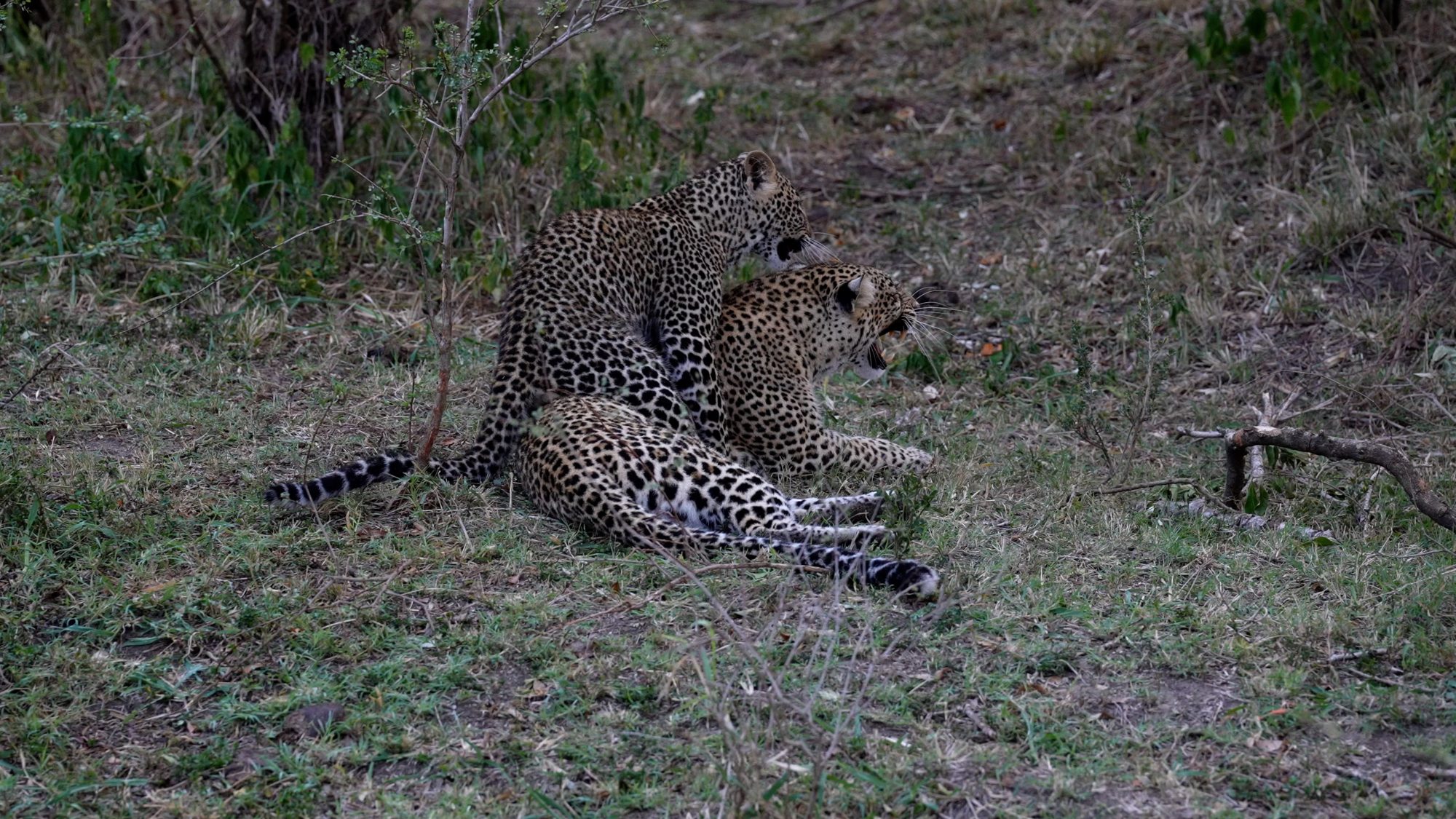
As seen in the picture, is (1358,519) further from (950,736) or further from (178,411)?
(178,411)

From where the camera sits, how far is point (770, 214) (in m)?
8.09

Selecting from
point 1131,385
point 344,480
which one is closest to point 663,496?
point 344,480

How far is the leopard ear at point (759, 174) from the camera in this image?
8008 mm

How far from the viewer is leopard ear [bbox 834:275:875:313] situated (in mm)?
7426

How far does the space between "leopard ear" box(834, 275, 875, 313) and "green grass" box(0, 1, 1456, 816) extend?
653mm

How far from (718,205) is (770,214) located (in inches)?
13.5

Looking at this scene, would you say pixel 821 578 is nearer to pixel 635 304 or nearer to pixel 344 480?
pixel 344 480

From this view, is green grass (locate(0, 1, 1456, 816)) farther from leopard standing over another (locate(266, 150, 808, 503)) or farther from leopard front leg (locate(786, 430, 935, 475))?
leopard standing over another (locate(266, 150, 808, 503))

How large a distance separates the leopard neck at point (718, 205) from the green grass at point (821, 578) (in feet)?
3.73

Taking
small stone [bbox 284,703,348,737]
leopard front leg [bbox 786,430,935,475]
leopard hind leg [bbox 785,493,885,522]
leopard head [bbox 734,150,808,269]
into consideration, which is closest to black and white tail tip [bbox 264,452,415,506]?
small stone [bbox 284,703,348,737]

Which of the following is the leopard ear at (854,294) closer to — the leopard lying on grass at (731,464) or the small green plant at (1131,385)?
the leopard lying on grass at (731,464)

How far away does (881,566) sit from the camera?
206 inches

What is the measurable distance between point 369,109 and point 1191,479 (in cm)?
591

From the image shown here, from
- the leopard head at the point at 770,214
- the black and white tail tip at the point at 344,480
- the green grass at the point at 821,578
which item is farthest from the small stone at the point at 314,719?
the leopard head at the point at 770,214
